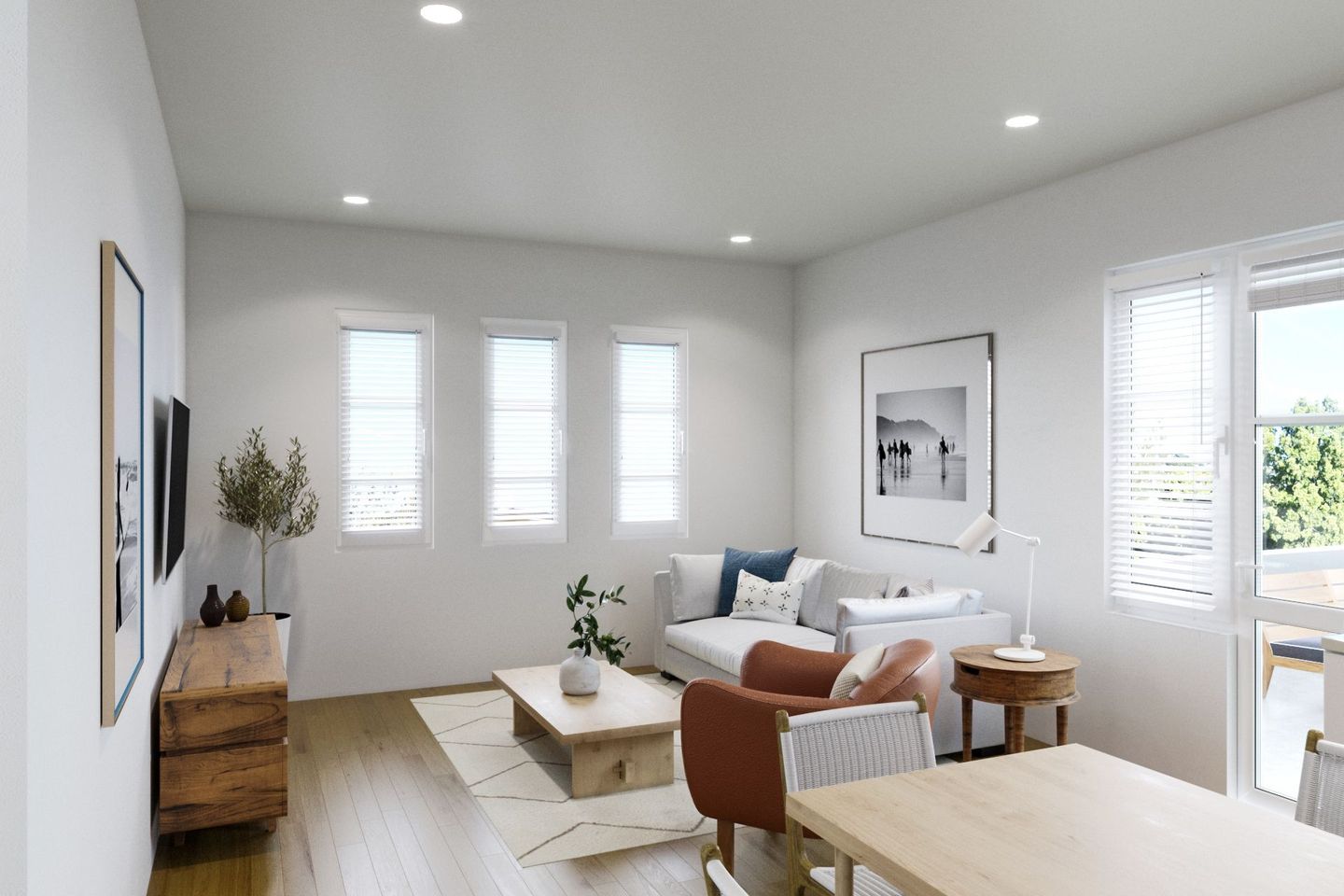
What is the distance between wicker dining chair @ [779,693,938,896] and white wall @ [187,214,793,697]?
4.08 meters

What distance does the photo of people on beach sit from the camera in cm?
532

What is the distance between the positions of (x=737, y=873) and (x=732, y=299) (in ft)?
14.3

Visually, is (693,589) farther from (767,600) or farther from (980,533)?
(980,533)

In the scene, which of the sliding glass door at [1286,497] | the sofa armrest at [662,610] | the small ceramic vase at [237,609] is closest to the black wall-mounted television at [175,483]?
the small ceramic vase at [237,609]

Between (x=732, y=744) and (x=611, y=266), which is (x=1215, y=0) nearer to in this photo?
(x=732, y=744)

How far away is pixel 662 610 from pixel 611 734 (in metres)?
2.18

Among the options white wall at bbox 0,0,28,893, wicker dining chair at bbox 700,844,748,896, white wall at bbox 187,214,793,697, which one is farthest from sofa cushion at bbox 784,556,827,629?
white wall at bbox 0,0,28,893

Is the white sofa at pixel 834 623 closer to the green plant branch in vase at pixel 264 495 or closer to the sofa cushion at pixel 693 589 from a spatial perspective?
the sofa cushion at pixel 693 589

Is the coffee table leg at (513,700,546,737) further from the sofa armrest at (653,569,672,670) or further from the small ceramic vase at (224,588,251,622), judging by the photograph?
the small ceramic vase at (224,588,251,622)

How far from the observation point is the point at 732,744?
10.1 feet

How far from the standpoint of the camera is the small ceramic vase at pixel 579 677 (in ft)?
14.4

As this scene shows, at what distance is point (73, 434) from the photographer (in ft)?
5.73

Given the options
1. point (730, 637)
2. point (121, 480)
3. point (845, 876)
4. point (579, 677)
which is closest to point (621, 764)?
point (579, 677)

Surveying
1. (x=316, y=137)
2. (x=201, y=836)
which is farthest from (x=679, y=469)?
(x=201, y=836)
